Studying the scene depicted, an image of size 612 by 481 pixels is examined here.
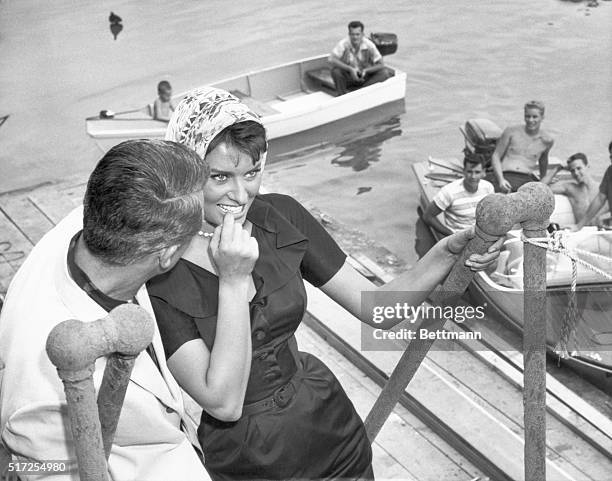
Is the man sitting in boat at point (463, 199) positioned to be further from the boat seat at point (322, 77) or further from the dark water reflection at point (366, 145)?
the boat seat at point (322, 77)

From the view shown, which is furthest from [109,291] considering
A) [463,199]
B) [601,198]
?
[601,198]

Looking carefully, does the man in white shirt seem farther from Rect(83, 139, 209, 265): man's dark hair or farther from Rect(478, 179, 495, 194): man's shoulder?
Rect(478, 179, 495, 194): man's shoulder

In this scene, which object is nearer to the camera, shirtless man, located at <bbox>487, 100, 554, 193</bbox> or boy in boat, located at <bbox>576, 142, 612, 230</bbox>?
boy in boat, located at <bbox>576, 142, 612, 230</bbox>

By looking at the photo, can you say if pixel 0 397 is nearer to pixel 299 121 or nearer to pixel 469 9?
pixel 299 121

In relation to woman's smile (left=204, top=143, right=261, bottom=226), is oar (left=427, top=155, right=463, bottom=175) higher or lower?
lower

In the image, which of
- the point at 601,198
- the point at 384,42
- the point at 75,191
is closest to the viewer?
the point at 75,191

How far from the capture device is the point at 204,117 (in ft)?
7.39

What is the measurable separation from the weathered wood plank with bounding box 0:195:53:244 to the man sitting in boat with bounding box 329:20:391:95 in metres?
7.04


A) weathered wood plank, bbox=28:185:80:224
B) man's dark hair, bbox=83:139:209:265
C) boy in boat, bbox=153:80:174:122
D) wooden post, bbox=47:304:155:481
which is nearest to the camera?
wooden post, bbox=47:304:155:481

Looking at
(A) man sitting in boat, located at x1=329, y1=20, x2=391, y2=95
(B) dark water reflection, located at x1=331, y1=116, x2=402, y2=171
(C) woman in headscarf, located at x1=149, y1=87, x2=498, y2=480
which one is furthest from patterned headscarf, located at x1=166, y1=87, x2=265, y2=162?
(A) man sitting in boat, located at x1=329, y1=20, x2=391, y2=95

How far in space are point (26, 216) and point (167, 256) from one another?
5.43 meters

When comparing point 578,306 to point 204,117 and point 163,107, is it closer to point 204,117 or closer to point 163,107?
point 204,117

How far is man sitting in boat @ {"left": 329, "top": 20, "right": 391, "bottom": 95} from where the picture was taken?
13039 millimetres

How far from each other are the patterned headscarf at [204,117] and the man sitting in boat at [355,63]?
11.0 m
